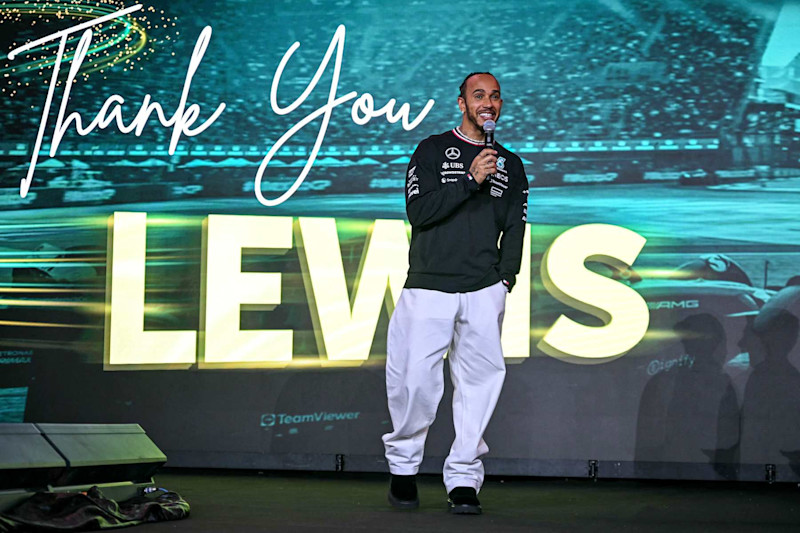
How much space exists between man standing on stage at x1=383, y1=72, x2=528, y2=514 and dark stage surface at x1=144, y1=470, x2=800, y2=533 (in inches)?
8.9

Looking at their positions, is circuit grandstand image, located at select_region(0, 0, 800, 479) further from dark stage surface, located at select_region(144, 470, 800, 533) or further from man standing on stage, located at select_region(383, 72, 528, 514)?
man standing on stage, located at select_region(383, 72, 528, 514)

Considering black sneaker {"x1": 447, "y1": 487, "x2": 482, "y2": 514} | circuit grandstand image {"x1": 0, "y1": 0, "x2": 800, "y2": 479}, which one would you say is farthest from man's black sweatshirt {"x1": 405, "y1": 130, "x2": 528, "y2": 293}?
circuit grandstand image {"x1": 0, "y1": 0, "x2": 800, "y2": 479}

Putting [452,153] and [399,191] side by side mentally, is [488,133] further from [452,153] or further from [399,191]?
[399,191]

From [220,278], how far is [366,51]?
1.33m

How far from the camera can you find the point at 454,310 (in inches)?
141

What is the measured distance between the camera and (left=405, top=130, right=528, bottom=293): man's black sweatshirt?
3.59 metres

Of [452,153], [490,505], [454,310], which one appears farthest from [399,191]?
[490,505]

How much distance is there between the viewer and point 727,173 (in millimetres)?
4977

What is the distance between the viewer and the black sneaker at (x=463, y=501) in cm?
350

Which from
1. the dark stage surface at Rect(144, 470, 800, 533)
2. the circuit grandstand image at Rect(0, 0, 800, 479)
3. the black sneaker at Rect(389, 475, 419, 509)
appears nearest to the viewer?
the dark stage surface at Rect(144, 470, 800, 533)

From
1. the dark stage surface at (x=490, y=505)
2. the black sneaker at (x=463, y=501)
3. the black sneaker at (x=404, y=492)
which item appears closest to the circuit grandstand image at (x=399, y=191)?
the dark stage surface at (x=490, y=505)

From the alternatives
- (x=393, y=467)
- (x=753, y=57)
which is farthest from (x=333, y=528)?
(x=753, y=57)

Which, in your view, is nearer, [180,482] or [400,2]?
[180,482]

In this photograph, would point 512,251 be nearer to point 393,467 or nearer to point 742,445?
point 393,467
